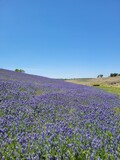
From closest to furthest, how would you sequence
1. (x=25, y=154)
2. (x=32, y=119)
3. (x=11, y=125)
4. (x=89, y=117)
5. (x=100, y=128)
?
1. (x=25, y=154)
2. (x=11, y=125)
3. (x=100, y=128)
4. (x=32, y=119)
5. (x=89, y=117)

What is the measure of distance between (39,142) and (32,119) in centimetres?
190

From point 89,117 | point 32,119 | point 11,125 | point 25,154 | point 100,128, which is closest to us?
point 25,154

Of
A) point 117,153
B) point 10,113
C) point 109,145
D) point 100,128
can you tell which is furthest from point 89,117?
point 117,153

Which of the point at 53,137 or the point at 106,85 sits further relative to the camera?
the point at 106,85

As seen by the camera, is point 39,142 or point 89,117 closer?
point 39,142

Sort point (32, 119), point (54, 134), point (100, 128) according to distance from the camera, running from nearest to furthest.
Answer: point (54, 134) < point (100, 128) < point (32, 119)

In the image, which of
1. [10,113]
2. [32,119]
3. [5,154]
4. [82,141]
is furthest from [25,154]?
[10,113]

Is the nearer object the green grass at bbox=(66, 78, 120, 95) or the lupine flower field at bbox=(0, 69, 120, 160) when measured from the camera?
the lupine flower field at bbox=(0, 69, 120, 160)

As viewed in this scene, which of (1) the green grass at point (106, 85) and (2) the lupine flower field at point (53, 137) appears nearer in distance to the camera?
(2) the lupine flower field at point (53, 137)

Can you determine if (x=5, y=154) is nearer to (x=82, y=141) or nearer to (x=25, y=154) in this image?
(x=25, y=154)

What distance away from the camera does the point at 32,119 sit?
261 inches

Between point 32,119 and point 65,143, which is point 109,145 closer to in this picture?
point 65,143

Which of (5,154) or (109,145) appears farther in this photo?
(109,145)

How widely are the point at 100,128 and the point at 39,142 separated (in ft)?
6.29
